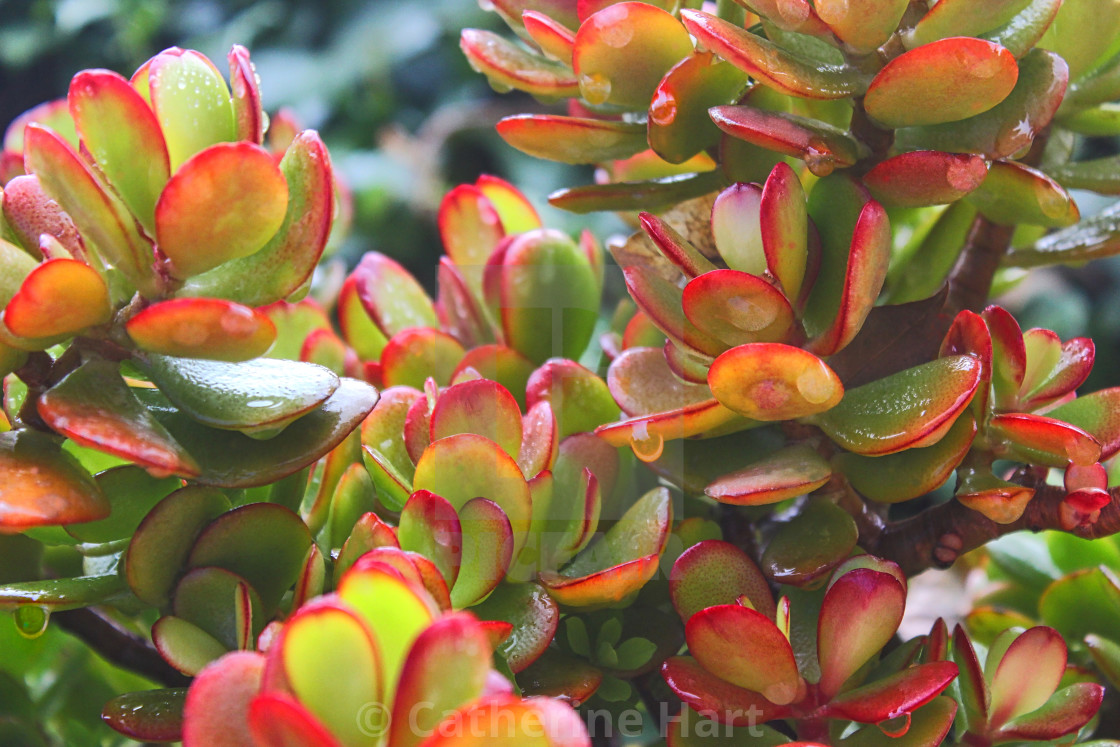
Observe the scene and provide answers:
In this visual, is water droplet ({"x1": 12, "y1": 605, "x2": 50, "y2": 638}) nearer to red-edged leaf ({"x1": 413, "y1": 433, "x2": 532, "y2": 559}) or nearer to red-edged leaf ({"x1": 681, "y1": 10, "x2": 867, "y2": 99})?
red-edged leaf ({"x1": 413, "y1": 433, "x2": 532, "y2": 559})

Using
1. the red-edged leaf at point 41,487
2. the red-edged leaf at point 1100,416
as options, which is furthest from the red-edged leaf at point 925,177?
the red-edged leaf at point 41,487

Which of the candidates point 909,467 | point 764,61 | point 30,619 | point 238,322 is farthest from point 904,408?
point 30,619

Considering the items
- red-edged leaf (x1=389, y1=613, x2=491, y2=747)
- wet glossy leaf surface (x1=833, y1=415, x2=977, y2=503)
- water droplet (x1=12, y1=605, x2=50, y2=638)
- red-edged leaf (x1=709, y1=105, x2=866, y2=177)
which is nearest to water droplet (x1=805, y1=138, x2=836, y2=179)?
red-edged leaf (x1=709, y1=105, x2=866, y2=177)

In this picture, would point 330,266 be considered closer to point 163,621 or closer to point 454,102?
point 163,621

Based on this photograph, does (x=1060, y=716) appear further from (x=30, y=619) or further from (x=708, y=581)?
(x=30, y=619)

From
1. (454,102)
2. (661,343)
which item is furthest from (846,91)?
(454,102)
